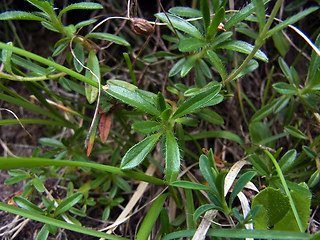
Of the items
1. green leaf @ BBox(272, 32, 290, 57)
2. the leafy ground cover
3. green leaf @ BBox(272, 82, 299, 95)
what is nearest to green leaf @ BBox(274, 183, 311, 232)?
the leafy ground cover

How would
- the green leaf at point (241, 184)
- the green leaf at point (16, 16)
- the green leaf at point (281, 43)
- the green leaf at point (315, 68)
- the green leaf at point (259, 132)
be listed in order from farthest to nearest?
the green leaf at point (281, 43) → the green leaf at point (259, 132) → the green leaf at point (315, 68) → the green leaf at point (16, 16) → the green leaf at point (241, 184)

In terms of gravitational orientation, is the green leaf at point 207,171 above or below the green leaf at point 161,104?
below

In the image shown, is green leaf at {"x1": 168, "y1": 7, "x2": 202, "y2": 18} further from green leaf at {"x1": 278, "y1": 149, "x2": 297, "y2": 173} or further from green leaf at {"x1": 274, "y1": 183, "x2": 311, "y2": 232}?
green leaf at {"x1": 274, "y1": 183, "x2": 311, "y2": 232}

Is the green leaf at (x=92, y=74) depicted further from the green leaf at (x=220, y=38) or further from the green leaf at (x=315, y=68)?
the green leaf at (x=315, y=68)

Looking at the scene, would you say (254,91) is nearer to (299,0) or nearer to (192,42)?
(299,0)

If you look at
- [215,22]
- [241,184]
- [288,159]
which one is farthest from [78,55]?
[288,159]

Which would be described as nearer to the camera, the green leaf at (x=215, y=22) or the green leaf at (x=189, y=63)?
the green leaf at (x=215, y=22)

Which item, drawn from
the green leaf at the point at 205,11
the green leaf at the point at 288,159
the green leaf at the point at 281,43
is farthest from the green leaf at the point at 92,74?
the green leaf at the point at 281,43

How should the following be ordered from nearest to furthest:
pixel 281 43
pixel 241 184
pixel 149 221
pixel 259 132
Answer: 1. pixel 241 184
2. pixel 149 221
3. pixel 259 132
4. pixel 281 43

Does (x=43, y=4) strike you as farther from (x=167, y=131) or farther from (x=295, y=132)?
(x=295, y=132)
